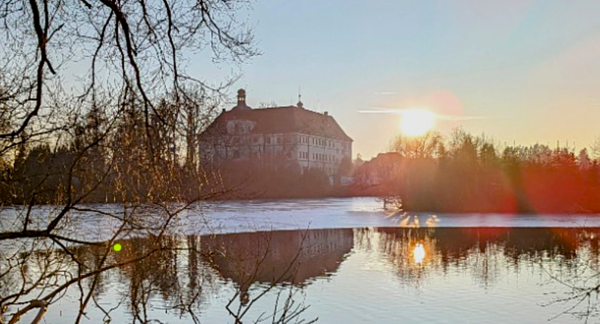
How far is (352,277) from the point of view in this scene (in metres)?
10.7

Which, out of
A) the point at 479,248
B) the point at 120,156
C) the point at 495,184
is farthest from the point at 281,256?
the point at 495,184

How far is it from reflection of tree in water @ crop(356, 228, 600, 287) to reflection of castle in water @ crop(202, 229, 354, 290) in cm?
88

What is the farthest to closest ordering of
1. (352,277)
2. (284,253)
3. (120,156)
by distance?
(284,253)
(352,277)
(120,156)

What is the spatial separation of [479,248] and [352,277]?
5.20 meters

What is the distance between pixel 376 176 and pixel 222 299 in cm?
5928

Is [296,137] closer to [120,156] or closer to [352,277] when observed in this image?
[352,277]

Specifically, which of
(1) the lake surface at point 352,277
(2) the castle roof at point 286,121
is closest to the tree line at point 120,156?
(1) the lake surface at point 352,277

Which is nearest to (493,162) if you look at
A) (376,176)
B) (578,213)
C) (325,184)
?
(578,213)

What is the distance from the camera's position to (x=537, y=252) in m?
13.9

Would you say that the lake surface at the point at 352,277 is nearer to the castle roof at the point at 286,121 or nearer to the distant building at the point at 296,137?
the distant building at the point at 296,137

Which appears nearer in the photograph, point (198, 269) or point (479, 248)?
point (198, 269)

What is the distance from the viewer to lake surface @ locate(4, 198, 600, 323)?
575cm

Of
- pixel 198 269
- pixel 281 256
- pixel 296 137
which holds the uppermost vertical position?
pixel 296 137

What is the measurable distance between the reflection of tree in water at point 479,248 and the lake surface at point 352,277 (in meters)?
0.03
